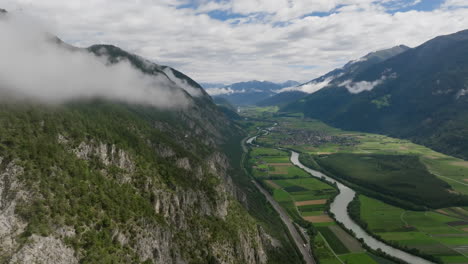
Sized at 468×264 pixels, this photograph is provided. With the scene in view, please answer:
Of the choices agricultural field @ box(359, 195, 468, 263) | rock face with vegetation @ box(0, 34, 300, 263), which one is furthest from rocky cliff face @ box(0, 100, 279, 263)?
agricultural field @ box(359, 195, 468, 263)

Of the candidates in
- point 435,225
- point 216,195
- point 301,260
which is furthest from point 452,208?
point 216,195

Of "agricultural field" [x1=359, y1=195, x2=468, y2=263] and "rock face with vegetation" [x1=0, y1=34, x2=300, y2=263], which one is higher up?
"rock face with vegetation" [x1=0, y1=34, x2=300, y2=263]

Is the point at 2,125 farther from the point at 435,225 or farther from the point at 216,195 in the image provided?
the point at 435,225

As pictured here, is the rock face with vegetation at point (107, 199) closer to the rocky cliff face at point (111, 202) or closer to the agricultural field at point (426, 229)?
the rocky cliff face at point (111, 202)

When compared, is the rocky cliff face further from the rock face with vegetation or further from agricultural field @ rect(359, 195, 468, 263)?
agricultural field @ rect(359, 195, 468, 263)

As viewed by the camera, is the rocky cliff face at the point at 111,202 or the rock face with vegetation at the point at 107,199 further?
the rock face with vegetation at the point at 107,199

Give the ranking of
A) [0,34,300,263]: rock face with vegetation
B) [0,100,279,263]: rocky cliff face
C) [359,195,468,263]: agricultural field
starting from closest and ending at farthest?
1. [0,100,279,263]: rocky cliff face
2. [0,34,300,263]: rock face with vegetation
3. [359,195,468,263]: agricultural field

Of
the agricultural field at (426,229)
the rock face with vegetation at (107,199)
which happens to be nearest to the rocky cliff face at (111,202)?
the rock face with vegetation at (107,199)
